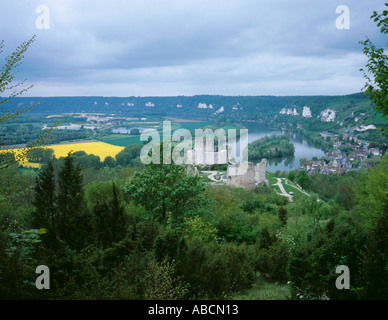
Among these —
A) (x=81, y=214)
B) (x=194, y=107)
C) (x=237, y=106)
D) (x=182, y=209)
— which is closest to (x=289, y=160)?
(x=194, y=107)

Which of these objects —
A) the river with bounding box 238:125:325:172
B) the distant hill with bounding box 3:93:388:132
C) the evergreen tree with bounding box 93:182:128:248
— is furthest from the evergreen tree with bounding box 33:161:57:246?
the river with bounding box 238:125:325:172

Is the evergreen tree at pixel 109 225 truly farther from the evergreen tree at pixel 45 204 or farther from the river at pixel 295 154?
the river at pixel 295 154

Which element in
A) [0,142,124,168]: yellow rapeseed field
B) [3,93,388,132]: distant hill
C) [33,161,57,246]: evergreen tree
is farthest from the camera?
[3,93,388,132]: distant hill

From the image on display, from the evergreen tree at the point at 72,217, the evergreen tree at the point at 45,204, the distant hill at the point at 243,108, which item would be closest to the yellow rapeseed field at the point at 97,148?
the distant hill at the point at 243,108

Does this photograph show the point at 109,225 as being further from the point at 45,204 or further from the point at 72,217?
the point at 45,204

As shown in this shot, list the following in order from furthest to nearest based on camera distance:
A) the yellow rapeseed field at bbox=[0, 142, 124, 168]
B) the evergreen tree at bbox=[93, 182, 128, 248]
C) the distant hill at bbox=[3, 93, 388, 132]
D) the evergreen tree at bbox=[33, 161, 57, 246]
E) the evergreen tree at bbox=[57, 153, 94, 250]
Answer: the distant hill at bbox=[3, 93, 388, 132]
the yellow rapeseed field at bbox=[0, 142, 124, 168]
the evergreen tree at bbox=[93, 182, 128, 248]
the evergreen tree at bbox=[33, 161, 57, 246]
the evergreen tree at bbox=[57, 153, 94, 250]

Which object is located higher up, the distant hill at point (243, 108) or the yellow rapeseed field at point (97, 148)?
the distant hill at point (243, 108)

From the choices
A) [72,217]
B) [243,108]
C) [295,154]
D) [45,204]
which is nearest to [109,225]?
[72,217]

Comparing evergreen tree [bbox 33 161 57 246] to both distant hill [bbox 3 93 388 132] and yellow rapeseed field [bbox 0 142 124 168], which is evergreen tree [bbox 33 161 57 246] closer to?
distant hill [bbox 3 93 388 132]

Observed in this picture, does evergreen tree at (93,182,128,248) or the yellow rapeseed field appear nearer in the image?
evergreen tree at (93,182,128,248)

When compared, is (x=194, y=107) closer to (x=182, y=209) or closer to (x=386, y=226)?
(x=182, y=209)
